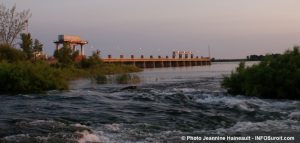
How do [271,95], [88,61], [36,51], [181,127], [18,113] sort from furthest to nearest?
[88,61], [36,51], [271,95], [18,113], [181,127]

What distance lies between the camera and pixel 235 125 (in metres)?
14.6

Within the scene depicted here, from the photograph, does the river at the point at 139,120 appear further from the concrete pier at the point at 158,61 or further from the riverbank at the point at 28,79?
the concrete pier at the point at 158,61

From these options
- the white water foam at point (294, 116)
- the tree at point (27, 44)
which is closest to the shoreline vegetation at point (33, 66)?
the tree at point (27, 44)

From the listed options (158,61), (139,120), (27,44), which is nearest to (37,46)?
(27,44)

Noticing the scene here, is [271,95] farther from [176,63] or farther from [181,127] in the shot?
[176,63]

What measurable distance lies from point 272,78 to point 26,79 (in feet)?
45.2

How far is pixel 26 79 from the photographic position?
28.9 metres

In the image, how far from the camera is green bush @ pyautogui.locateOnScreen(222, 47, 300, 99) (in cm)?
2395

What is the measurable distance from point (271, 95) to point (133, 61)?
10788cm

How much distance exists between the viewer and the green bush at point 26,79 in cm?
2847

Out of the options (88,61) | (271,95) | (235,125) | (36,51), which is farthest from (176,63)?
(235,125)

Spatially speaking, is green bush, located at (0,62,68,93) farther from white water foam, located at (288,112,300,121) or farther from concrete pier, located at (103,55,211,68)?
concrete pier, located at (103,55,211,68)

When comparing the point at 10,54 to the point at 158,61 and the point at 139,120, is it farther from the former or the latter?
the point at 158,61

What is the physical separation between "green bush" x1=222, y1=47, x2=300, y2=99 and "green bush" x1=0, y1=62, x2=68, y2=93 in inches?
427
